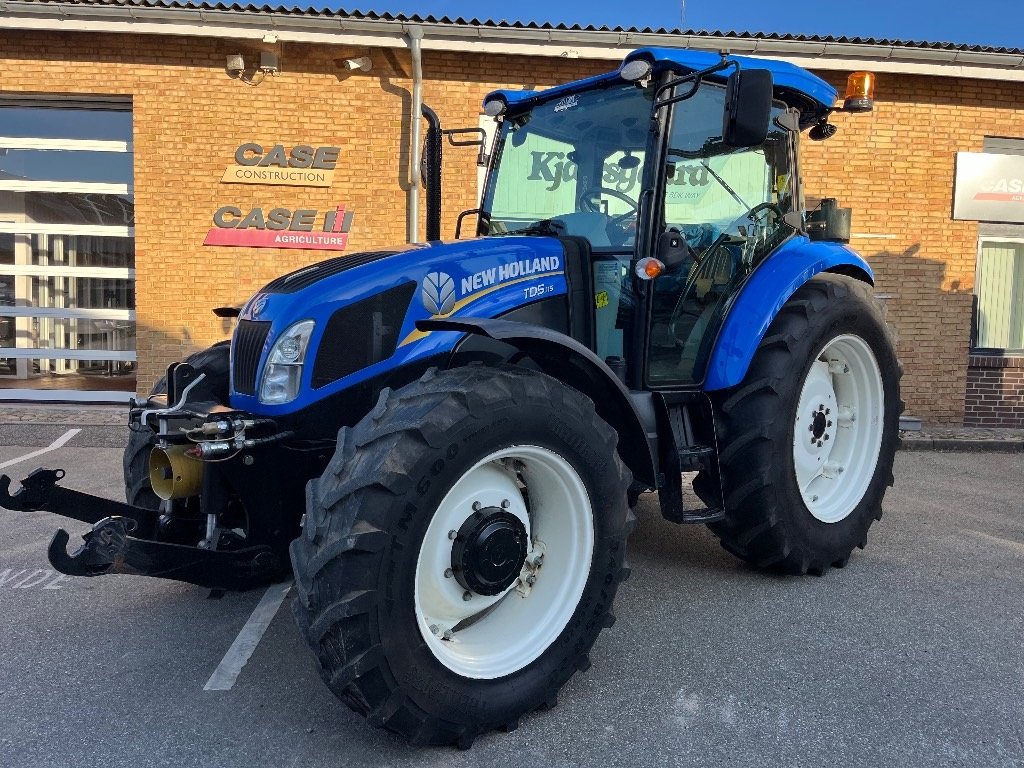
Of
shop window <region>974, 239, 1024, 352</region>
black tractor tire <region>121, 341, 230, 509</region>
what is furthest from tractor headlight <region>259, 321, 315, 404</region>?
shop window <region>974, 239, 1024, 352</region>

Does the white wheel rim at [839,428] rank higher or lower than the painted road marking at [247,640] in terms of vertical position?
higher

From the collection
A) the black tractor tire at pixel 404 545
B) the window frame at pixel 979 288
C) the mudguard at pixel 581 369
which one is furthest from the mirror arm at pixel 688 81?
the window frame at pixel 979 288

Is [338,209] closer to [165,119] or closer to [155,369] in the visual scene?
[165,119]

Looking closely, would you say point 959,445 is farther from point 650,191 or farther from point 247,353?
point 247,353

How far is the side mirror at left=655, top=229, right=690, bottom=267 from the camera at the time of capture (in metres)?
3.43

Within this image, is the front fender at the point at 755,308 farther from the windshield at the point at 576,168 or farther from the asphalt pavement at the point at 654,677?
the asphalt pavement at the point at 654,677

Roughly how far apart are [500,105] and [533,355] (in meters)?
1.64

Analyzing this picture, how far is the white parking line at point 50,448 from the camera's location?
261 inches

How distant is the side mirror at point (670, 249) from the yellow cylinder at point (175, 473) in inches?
79.7

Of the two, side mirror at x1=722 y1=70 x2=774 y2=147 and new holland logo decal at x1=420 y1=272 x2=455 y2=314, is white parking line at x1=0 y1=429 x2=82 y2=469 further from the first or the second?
side mirror at x1=722 y1=70 x2=774 y2=147

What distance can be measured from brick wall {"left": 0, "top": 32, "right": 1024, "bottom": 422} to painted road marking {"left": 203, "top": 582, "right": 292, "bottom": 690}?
5.56 meters

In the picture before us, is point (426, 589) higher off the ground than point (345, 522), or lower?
lower

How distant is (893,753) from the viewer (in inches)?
95.3

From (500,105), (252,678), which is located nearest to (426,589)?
(252,678)
